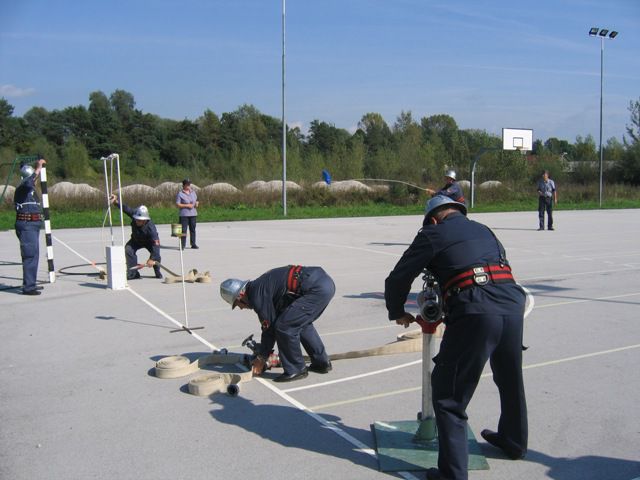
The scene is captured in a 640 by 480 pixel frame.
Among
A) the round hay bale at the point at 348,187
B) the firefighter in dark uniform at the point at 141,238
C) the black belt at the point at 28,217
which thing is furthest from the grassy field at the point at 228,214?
the black belt at the point at 28,217

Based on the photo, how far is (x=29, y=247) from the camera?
1124cm

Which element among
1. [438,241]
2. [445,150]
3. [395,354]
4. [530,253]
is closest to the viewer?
[438,241]

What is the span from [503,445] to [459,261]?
61.0 inches

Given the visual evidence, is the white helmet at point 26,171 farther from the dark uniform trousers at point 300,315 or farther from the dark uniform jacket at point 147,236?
the dark uniform trousers at point 300,315

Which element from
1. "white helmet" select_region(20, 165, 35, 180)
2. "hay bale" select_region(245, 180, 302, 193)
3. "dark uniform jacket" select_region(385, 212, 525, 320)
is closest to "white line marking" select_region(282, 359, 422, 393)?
"dark uniform jacket" select_region(385, 212, 525, 320)

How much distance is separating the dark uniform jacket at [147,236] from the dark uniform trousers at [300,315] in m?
6.88

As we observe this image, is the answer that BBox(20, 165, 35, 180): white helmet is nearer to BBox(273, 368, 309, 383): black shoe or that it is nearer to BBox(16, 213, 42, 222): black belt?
BBox(16, 213, 42, 222): black belt

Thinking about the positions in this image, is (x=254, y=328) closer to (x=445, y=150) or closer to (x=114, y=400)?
(x=114, y=400)

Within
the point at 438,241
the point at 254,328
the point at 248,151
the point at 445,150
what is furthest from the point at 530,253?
the point at 445,150

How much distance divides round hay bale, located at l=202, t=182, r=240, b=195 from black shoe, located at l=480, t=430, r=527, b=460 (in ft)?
126

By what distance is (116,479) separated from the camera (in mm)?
4383

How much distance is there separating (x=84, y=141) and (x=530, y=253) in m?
58.4

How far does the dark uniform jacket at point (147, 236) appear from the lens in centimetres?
1266

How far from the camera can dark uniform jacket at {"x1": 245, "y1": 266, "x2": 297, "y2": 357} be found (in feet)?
20.4
